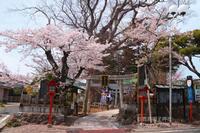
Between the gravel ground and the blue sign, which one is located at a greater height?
the blue sign

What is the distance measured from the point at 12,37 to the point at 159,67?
43.3ft

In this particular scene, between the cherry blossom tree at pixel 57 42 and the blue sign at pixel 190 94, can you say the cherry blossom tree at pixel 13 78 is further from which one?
the blue sign at pixel 190 94

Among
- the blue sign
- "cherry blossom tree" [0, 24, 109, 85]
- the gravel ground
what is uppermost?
"cherry blossom tree" [0, 24, 109, 85]

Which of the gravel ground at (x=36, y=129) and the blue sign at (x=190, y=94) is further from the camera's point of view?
the blue sign at (x=190, y=94)

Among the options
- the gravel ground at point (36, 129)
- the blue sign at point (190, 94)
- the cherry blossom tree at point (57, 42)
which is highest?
→ the cherry blossom tree at point (57, 42)

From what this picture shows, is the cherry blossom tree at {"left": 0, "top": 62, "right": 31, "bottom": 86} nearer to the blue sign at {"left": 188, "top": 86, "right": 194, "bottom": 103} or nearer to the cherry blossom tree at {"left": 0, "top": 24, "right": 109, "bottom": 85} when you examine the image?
the cherry blossom tree at {"left": 0, "top": 24, "right": 109, "bottom": 85}

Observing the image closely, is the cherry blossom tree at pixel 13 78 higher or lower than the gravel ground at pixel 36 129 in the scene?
higher

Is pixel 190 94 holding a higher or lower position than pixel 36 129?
higher

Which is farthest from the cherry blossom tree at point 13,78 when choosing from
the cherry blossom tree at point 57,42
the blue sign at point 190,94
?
the blue sign at point 190,94

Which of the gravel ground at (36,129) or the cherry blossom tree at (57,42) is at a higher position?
the cherry blossom tree at (57,42)

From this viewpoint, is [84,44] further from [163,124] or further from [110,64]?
[110,64]

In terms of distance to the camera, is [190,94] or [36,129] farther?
[190,94]

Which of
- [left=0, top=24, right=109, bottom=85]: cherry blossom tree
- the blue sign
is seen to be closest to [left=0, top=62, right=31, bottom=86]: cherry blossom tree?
[left=0, top=24, right=109, bottom=85]: cherry blossom tree

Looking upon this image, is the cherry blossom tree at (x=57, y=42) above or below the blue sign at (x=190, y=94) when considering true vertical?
above
